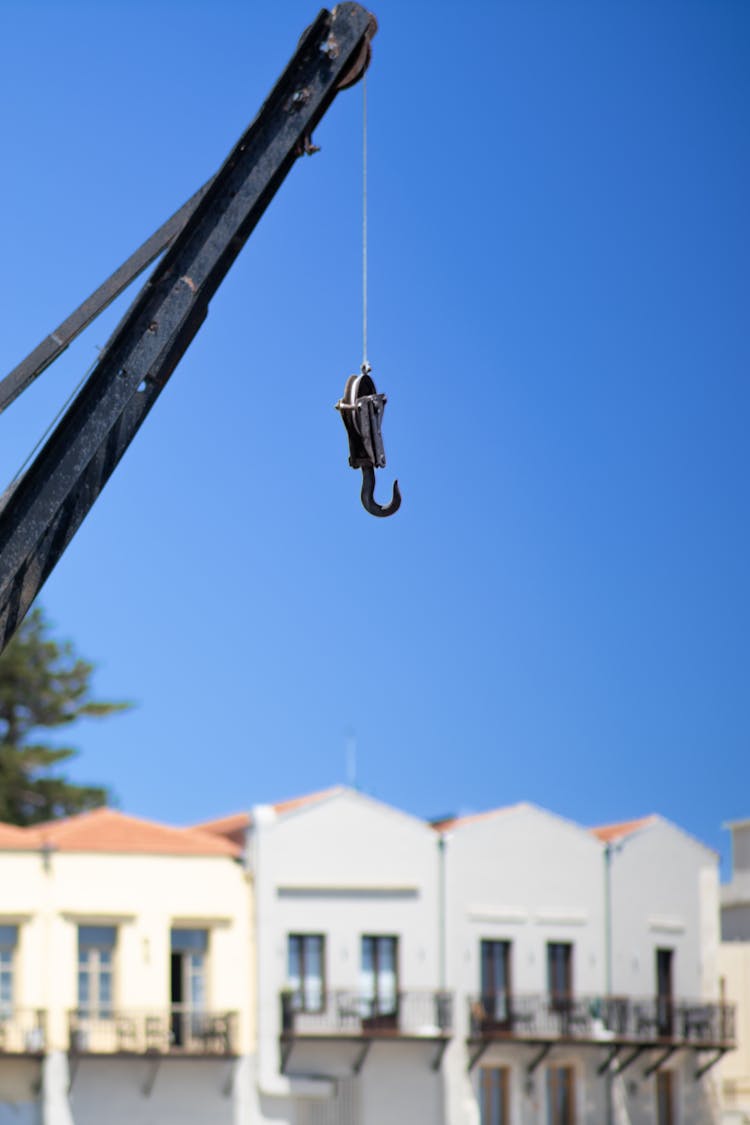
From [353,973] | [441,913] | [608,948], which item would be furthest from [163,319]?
[608,948]

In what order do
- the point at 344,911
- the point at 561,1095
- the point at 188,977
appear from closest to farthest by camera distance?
the point at 188,977 < the point at 344,911 < the point at 561,1095

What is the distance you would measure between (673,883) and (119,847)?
14185 mm

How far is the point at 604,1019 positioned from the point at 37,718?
22688 millimetres

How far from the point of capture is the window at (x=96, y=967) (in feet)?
139

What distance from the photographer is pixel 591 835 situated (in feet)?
161

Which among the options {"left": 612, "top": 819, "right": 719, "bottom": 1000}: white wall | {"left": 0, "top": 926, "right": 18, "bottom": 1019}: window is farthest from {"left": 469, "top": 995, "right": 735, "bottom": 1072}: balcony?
{"left": 0, "top": 926, "right": 18, "bottom": 1019}: window

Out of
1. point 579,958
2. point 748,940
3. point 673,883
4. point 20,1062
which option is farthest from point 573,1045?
point 20,1062

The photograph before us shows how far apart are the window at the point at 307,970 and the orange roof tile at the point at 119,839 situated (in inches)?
93.5

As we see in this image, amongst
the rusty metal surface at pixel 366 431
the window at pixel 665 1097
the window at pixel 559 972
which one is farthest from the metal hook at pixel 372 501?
the window at pixel 665 1097

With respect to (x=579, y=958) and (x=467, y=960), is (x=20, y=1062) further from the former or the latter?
(x=579, y=958)

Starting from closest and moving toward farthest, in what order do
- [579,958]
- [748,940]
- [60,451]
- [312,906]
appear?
1. [60,451]
2. [312,906]
3. [579,958]
4. [748,940]

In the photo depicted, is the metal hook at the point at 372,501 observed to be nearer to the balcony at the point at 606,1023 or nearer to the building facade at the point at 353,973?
the building facade at the point at 353,973

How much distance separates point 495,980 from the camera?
46.7m

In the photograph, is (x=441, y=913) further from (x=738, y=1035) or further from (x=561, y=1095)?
(x=738, y=1035)
